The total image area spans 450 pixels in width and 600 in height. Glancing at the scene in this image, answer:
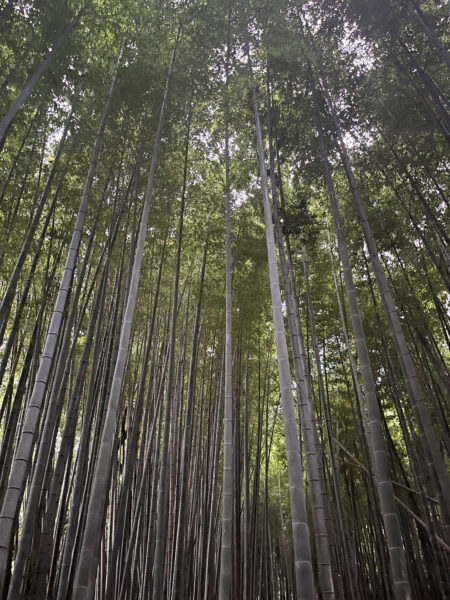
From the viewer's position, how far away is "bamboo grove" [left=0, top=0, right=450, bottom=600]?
107 inches

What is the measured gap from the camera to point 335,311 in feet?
20.9

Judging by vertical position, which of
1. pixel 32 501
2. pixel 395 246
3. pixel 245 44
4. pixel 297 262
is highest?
pixel 245 44

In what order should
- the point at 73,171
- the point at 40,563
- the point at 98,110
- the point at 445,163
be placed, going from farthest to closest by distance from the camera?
the point at 445,163 < the point at 73,171 < the point at 98,110 < the point at 40,563

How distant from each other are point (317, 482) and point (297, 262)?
360cm

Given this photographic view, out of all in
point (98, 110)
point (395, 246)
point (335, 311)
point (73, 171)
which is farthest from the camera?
point (335, 311)

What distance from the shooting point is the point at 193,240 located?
5598 mm

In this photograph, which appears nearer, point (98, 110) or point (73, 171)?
point (98, 110)

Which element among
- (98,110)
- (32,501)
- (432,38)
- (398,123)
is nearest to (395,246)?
(398,123)

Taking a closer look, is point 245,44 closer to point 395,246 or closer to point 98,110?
point 98,110

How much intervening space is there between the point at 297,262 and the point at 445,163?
217 cm

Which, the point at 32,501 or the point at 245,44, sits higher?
the point at 245,44

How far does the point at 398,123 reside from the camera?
162 inches

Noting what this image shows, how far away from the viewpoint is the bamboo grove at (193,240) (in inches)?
107

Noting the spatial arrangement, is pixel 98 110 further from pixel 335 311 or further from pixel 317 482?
pixel 335 311
